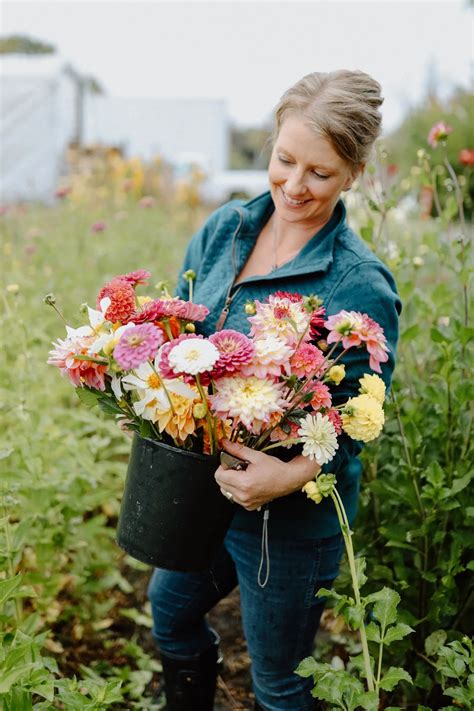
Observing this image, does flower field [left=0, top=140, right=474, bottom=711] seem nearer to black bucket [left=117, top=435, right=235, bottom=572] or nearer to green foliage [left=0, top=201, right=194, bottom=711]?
green foliage [left=0, top=201, right=194, bottom=711]

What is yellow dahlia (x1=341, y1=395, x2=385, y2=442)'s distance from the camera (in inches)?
48.6

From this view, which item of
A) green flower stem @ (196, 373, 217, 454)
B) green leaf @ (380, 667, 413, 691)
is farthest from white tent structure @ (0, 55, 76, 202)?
green leaf @ (380, 667, 413, 691)

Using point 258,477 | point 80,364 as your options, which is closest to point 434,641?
point 258,477

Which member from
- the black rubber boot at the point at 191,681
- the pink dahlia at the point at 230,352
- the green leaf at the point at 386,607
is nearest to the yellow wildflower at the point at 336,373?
the pink dahlia at the point at 230,352

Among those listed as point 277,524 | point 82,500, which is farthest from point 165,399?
point 82,500

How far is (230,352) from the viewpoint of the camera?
3.88 feet

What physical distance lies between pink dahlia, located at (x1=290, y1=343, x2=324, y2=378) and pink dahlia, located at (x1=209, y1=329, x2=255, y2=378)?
0.28 feet

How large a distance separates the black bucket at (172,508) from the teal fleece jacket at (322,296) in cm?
12

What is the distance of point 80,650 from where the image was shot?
2232 millimetres

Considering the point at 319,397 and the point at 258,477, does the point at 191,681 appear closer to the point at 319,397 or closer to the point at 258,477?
the point at 258,477

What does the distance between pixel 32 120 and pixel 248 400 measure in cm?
1296

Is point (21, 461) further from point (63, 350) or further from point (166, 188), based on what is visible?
point (166, 188)

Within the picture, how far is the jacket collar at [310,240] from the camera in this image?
1.51 metres

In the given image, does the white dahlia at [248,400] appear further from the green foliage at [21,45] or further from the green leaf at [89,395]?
the green foliage at [21,45]
